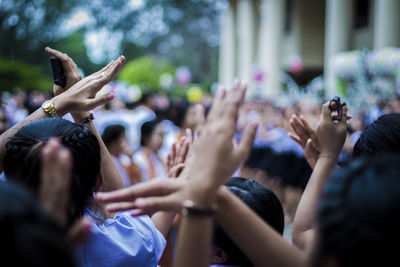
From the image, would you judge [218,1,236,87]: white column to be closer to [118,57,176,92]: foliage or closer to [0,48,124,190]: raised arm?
[118,57,176,92]: foliage

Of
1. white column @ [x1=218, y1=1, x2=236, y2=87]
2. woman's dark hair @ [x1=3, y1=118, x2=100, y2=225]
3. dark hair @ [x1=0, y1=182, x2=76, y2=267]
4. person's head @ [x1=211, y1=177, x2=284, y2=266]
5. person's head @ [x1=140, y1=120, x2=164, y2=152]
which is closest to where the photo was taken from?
dark hair @ [x1=0, y1=182, x2=76, y2=267]

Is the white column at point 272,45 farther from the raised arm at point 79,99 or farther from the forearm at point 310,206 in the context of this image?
the forearm at point 310,206

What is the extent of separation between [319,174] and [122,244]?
2.71ft

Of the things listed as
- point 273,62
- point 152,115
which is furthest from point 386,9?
point 273,62

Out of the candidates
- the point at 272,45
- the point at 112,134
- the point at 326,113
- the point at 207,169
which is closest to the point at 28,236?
the point at 207,169

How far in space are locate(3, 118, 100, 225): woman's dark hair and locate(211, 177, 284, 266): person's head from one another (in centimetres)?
54

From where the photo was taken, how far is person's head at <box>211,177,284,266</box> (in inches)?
64.7

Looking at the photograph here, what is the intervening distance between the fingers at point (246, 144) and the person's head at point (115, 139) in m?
3.51

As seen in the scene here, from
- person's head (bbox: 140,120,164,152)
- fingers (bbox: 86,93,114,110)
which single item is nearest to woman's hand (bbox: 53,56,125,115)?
fingers (bbox: 86,93,114,110)

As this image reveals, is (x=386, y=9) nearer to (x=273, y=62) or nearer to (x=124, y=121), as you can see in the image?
(x=124, y=121)

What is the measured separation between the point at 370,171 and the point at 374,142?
0.84 meters

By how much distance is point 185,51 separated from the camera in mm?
52969

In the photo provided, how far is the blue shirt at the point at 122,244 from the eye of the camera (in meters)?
1.55

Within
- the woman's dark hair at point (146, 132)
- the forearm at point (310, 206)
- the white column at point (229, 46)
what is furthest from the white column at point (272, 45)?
the forearm at point (310, 206)
